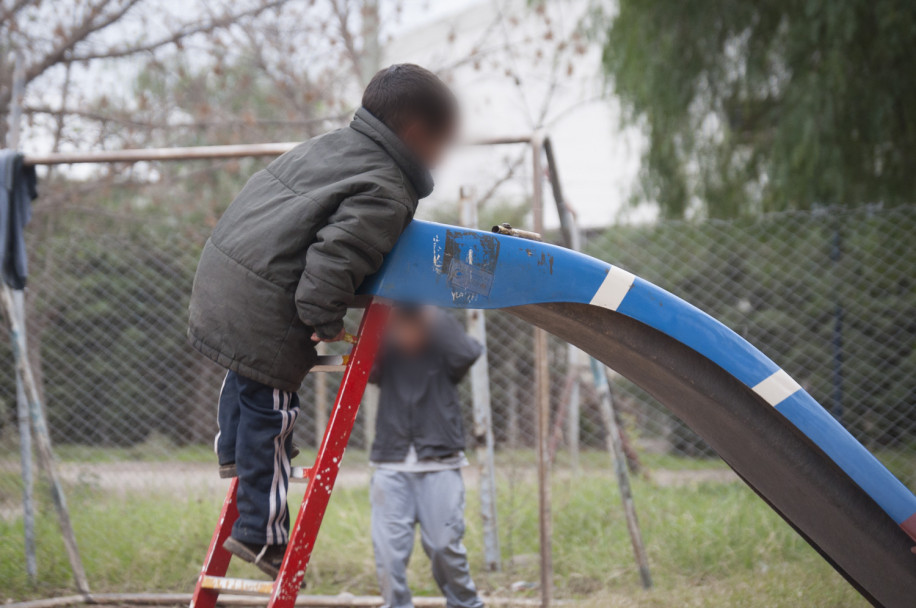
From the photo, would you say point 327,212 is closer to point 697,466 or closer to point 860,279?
point 697,466

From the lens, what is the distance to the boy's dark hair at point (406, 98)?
186 cm

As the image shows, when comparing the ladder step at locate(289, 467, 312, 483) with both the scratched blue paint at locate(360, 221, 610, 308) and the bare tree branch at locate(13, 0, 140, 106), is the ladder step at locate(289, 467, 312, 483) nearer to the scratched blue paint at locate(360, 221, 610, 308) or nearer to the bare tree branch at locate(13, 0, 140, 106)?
the scratched blue paint at locate(360, 221, 610, 308)

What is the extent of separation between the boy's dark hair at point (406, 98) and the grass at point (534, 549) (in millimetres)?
2183

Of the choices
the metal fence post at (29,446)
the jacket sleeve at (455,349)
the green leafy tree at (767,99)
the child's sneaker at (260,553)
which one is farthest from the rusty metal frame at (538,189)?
the green leafy tree at (767,99)

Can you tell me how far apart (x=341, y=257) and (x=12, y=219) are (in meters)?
2.48

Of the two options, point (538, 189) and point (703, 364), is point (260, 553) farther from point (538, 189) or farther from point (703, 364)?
point (538, 189)

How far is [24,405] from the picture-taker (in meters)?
3.62

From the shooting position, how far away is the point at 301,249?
1.75 metres

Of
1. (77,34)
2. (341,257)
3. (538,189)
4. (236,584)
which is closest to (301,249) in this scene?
(341,257)

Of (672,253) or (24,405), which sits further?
(672,253)

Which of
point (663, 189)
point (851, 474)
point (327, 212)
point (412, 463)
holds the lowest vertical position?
point (412, 463)

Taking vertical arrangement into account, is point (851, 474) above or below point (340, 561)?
above

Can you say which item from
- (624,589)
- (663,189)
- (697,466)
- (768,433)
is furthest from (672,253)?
(768,433)

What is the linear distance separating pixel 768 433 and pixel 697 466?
120 inches
